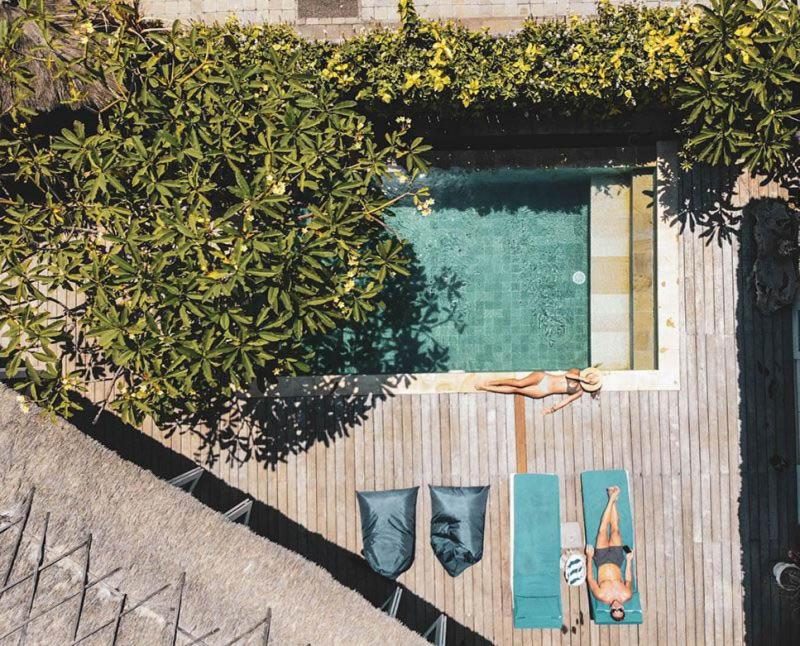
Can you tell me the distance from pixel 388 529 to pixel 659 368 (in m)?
4.86

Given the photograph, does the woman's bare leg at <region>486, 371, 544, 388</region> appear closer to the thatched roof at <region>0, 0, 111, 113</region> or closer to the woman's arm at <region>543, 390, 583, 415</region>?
the woman's arm at <region>543, 390, 583, 415</region>

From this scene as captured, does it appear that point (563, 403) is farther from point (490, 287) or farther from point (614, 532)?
point (490, 287)

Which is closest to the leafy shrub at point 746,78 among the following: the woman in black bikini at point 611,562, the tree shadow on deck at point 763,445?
the tree shadow on deck at point 763,445

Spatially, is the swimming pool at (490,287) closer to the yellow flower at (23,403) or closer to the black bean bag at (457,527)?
the black bean bag at (457,527)

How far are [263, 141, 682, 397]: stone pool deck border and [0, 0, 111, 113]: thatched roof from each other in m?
4.82

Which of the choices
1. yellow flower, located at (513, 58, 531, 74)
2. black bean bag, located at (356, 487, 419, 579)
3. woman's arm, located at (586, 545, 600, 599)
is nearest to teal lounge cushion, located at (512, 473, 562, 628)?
woman's arm, located at (586, 545, 600, 599)

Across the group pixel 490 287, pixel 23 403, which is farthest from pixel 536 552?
pixel 23 403

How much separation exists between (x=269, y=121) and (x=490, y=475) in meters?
6.08

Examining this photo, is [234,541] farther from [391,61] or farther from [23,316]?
[391,61]

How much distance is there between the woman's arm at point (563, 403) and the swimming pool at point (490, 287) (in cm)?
82

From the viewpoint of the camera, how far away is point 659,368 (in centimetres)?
922

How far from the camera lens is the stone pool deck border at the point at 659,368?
918 centimetres

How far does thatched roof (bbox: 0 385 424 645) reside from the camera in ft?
21.0

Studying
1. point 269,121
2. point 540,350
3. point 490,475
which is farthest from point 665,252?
point 269,121
